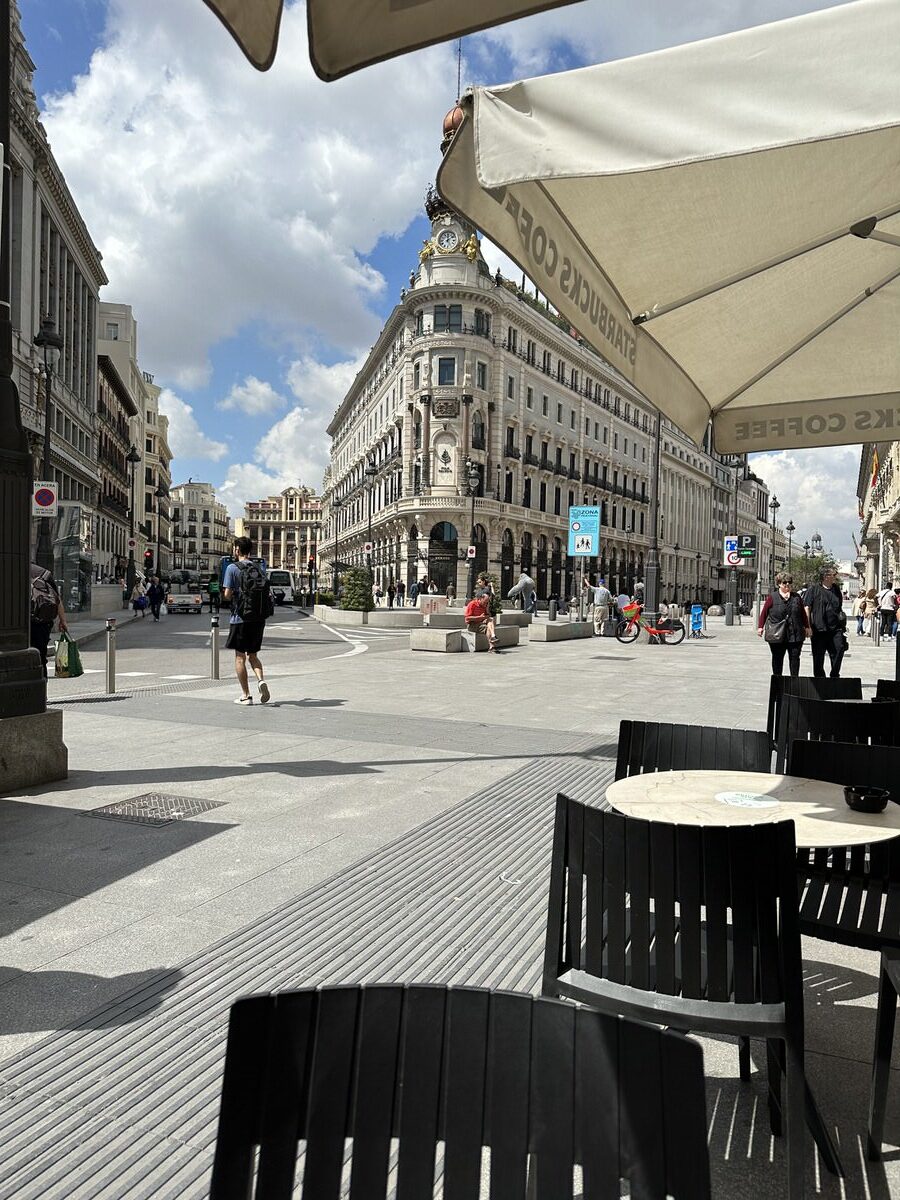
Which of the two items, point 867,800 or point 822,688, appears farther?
point 822,688

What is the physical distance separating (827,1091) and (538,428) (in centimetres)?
5929

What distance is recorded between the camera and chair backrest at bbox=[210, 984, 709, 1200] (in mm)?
1142

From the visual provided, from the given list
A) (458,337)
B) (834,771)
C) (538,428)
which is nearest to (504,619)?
(834,771)

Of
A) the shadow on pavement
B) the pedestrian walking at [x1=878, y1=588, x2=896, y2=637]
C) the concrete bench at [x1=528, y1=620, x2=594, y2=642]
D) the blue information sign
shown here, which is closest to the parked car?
the blue information sign

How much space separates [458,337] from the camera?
5212 cm

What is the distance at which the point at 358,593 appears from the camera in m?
29.9

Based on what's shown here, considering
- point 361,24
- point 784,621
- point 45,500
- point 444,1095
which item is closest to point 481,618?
point 784,621

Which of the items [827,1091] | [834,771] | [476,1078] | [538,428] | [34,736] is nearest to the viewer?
[476,1078]

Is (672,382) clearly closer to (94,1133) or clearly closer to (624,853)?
(624,853)

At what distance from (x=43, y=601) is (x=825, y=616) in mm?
10112

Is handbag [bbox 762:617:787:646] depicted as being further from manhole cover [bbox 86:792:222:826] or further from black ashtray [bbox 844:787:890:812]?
black ashtray [bbox 844:787:890:812]

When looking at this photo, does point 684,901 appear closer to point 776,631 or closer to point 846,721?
point 846,721

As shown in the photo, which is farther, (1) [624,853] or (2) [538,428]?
(2) [538,428]

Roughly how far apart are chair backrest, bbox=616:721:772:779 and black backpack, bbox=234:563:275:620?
21.5 ft
